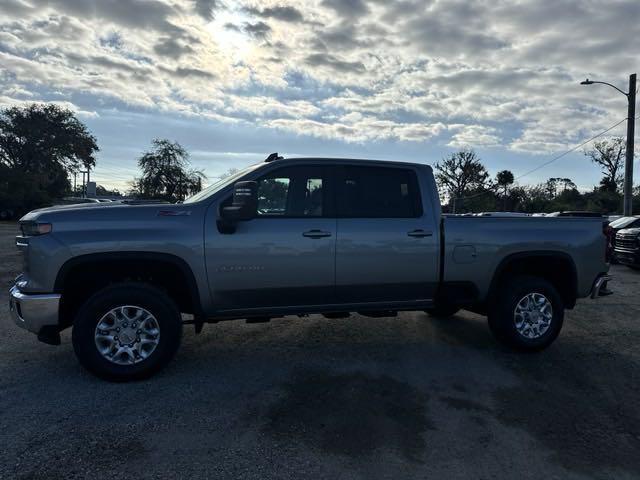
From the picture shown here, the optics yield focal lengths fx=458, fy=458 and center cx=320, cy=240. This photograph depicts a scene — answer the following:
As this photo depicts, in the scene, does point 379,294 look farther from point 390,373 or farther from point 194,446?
point 194,446

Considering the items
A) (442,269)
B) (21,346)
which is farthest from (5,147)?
(442,269)

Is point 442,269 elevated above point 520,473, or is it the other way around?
point 442,269

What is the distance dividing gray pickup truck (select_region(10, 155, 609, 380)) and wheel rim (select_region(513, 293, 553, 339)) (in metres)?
0.01

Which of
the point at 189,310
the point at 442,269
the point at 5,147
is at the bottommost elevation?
the point at 189,310

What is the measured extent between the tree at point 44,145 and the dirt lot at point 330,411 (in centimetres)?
4147

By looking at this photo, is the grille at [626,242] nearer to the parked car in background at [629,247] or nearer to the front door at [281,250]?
the parked car in background at [629,247]

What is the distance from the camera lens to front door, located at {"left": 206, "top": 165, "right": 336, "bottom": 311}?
416 centimetres

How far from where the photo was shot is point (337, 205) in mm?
4512

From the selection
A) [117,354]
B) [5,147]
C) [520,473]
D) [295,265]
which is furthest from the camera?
[5,147]

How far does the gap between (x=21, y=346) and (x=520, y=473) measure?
4.97 m

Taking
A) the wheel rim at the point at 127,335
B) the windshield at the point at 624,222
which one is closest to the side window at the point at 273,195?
the wheel rim at the point at 127,335

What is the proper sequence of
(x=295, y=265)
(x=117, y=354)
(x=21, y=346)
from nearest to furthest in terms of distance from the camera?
(x=117, y=354), (x=295, y=265), (x=21, y=346)

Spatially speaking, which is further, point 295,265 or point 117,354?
point 295,265

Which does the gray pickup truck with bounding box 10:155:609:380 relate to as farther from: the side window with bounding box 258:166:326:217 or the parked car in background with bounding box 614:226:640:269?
the parked car in background with bounding box 614:226:640:269
